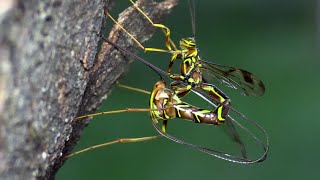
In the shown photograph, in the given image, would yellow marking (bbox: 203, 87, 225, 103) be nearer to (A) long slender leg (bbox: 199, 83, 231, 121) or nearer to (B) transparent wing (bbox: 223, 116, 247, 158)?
(A) long slender leg (bbox: 199, 83, 231, 121)

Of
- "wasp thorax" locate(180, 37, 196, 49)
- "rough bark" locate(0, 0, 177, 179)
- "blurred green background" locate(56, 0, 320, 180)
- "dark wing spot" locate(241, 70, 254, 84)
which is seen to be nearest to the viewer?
"rough bark" locate(0, 0, 177, 179)

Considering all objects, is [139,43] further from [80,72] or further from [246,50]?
[246,50]

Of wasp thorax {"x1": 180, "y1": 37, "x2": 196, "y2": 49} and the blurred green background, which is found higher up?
wasp thorax {"x1": 180, "y1": 37, "x2": 196, "y2": 49}

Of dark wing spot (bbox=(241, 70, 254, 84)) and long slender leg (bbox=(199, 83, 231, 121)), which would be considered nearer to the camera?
long slender leg (bbox=(199, 83, 231, 121))

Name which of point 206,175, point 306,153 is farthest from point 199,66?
point 306,153

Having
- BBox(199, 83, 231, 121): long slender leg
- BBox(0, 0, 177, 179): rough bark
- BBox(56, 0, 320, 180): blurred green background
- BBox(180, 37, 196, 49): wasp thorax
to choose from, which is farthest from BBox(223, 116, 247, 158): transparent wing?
BBox(56, 0, 320, 180): blurred green background

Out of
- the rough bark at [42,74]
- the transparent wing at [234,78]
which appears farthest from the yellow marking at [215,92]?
the rough bark at [42,74]

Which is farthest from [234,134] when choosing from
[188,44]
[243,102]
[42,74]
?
[243,102]
